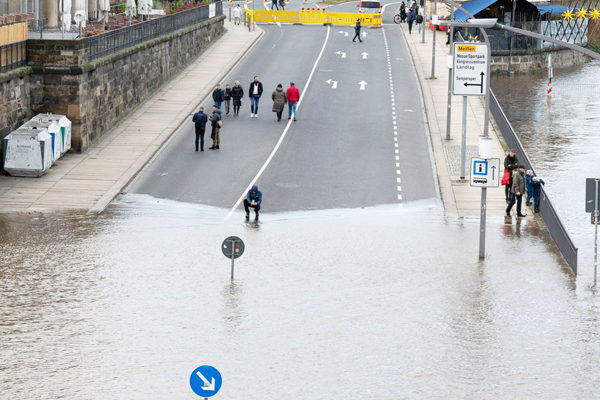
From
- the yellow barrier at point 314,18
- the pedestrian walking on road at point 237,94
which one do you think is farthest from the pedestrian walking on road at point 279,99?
the yellow barrier at point 314,18

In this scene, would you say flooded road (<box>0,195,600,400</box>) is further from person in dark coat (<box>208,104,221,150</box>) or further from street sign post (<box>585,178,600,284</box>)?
person in dark coat (<box>208,104,221,150</box>)

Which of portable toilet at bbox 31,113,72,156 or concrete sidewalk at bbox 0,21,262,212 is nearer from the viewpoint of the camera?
concrete sidewalk at bbox 0,21,262,212

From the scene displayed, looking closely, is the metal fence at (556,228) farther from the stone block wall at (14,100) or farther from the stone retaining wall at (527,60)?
the stone retaining wall at (527,60)

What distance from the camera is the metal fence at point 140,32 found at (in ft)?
127

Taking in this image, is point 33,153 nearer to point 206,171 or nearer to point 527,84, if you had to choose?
point 206,171

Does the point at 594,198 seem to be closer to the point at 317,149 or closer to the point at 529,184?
the point at 529,184

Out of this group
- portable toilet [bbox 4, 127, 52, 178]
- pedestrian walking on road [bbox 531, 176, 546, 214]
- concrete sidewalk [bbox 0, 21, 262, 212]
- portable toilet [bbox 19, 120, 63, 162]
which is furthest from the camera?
portable toilet [bbox 19, 120, 63, 162]

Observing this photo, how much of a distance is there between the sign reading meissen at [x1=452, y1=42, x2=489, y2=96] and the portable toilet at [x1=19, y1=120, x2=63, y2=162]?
43.8 ft

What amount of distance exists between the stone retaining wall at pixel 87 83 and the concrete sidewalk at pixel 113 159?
628 mm

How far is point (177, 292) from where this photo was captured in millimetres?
21250

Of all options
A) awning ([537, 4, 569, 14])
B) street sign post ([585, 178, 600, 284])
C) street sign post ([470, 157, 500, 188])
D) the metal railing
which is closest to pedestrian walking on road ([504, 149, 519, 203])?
street sign post ([470, 157, 500, 188])

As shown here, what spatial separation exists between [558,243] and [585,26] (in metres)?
62.3

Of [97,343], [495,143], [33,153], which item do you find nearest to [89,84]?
[33,153]

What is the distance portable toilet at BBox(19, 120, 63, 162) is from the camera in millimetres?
34156
